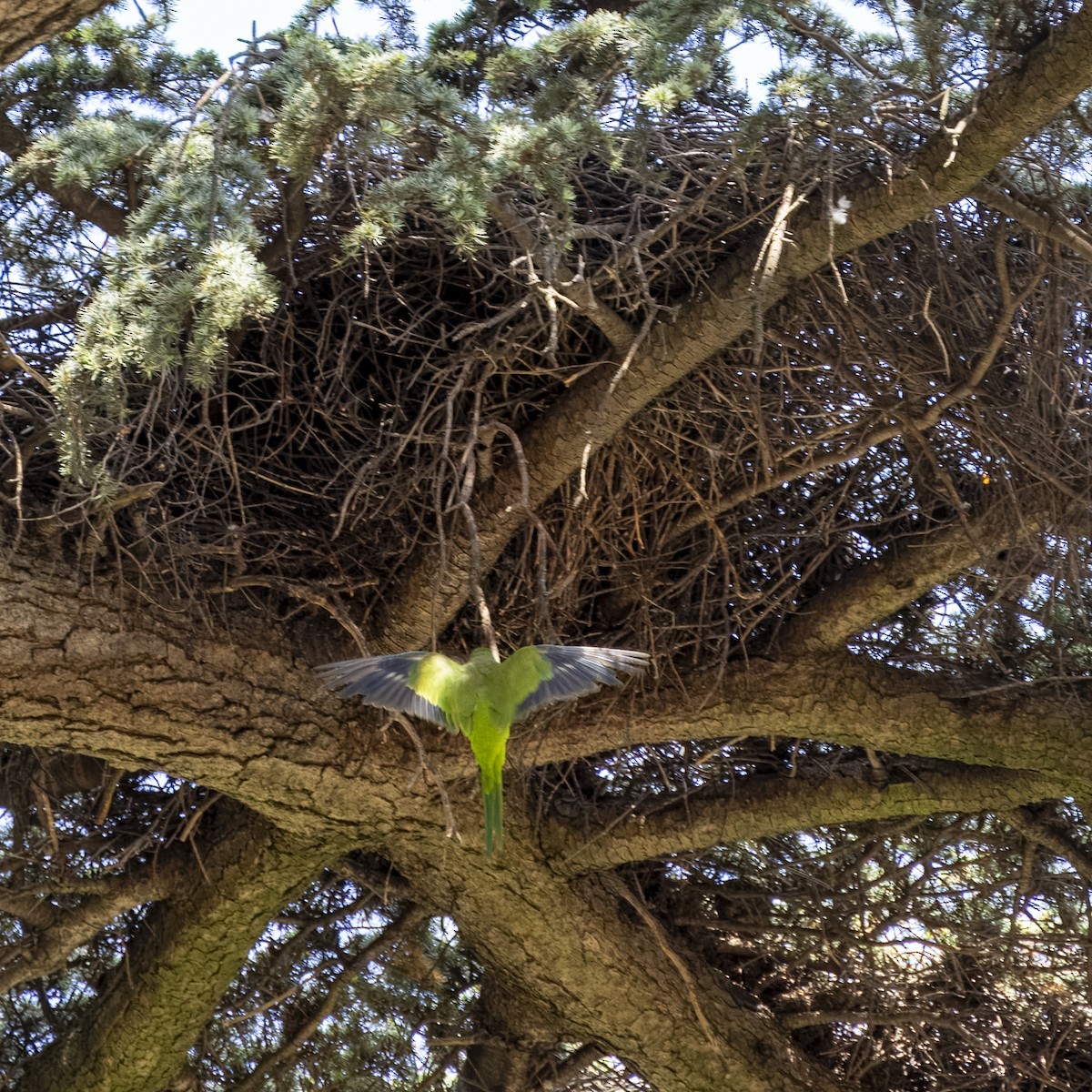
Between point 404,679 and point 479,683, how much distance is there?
145mm

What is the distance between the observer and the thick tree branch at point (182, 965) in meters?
3.65

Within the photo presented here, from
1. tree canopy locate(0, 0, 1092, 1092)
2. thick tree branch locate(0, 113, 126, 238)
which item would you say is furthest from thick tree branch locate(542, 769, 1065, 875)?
thick tree branch locate(0, 113, 126, 238)

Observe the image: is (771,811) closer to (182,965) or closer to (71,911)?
(182,965)

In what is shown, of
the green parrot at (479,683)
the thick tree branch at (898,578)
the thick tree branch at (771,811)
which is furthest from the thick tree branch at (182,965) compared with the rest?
the thick tree branch at (898,578)

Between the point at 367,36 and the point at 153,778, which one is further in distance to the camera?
the point at 153,778

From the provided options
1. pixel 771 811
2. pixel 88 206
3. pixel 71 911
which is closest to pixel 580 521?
pixel 771 811

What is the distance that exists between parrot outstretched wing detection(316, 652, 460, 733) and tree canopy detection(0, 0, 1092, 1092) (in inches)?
7.1

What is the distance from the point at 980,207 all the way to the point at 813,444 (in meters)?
0.76

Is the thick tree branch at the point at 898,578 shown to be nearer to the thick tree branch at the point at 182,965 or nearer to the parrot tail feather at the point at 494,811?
the parrot tail feather at the point at 494,811

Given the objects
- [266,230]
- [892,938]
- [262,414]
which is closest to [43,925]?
[262,414]

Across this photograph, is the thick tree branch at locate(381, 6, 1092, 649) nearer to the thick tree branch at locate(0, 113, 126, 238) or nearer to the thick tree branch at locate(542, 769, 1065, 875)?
the thick tree branch at locate(542, 769, 1065, 875)

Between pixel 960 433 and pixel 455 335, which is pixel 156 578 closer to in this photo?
pixel 455 335

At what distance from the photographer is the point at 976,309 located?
3297mm

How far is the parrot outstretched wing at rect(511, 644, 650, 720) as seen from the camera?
2514 millimetres
